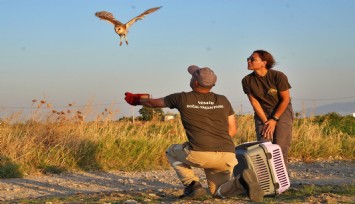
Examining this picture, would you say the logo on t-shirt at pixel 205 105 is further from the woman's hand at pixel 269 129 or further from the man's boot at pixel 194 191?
the woman's hand at pixel 269 129

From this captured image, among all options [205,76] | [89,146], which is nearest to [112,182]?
[89,146]

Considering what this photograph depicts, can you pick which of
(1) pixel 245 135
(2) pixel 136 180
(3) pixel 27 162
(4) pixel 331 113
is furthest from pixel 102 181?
(4) pixel 331 113

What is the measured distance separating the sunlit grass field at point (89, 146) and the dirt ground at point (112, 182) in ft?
1.64

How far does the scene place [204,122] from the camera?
7254 millimetres

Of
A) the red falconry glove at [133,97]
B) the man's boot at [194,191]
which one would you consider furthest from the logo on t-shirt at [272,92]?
the red falconry glove at [133,97]

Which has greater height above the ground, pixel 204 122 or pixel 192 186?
pixel 204 122

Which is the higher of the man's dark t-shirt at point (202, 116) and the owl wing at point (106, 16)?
the owl wing at point (106, 16)

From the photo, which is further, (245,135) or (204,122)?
(245,135)

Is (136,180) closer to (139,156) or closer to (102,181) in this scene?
(102,181)

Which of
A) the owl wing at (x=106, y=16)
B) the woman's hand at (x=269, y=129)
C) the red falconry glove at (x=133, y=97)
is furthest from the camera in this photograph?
the owl wing at (x=106, y=16)

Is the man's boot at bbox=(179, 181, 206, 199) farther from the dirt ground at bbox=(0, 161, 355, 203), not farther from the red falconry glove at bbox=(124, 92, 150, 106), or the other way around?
the red falconry glove at bbox=(124, 92, 150, 106)

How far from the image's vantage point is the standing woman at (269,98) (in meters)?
8.27

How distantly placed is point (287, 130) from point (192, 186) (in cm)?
171

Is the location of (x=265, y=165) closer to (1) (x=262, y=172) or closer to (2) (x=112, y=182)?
(1) (x=262, y=172)
